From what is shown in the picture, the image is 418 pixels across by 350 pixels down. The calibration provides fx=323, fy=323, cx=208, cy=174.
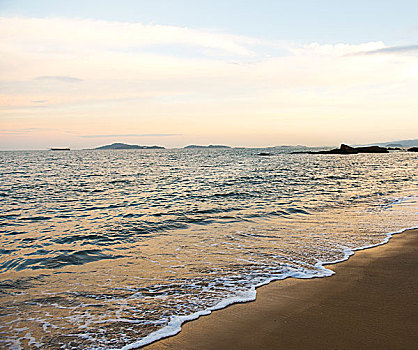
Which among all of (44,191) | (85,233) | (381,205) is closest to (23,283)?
(85,233)

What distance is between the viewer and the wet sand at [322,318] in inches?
141

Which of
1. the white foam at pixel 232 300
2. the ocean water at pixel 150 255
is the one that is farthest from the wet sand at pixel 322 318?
the ocean water at pixel 150 255

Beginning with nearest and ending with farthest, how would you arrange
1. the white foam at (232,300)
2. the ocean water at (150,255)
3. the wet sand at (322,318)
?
the wet sand at (322,318) < the white foam at (232,300) < the ocean water at (150,255)

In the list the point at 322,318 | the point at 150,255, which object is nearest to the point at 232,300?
the point at 322,318

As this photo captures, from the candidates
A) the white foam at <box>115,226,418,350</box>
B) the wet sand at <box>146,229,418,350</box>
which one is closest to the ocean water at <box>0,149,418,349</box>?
the white foam at <box>115,226,418,350</box>

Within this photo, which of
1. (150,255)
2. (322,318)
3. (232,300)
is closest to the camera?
(322,318)

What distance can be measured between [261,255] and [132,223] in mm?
5060

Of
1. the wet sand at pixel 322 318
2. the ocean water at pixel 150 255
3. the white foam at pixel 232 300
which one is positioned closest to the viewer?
the wet sand at pixel 322 318

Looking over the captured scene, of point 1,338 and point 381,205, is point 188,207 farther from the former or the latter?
point 1,338

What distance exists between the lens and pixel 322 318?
162 inches

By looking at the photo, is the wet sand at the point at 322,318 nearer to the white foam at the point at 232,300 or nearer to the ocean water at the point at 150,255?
the white foam at the point at 232,300

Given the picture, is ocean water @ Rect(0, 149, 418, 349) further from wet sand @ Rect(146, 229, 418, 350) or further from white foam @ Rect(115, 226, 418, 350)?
wet sand @ Rect(146, 229, 418, 350)

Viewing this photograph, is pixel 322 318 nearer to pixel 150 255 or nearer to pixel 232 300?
Result: pixel 232 300

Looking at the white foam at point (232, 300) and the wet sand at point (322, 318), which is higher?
the wet sand at point (322, 318)
